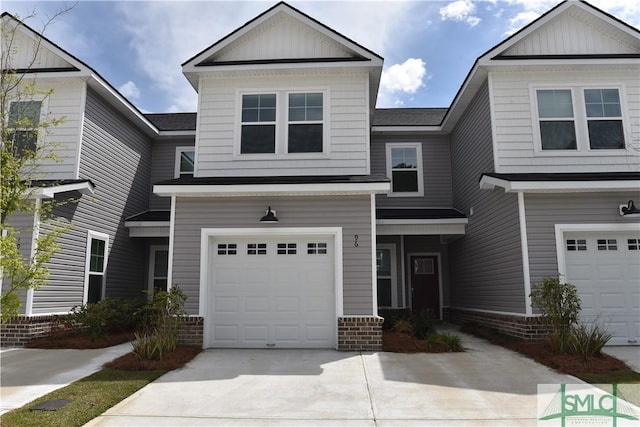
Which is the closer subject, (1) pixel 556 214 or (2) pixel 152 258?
(1) pixel 556 214

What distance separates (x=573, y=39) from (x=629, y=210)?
4.36m

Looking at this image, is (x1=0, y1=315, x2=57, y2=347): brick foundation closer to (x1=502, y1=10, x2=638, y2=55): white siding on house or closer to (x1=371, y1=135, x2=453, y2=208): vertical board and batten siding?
(x1=371, y1=135, x2=453, y2=208): vertical board and batten siding

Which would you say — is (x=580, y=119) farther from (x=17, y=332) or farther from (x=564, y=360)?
(x=17, y=332)

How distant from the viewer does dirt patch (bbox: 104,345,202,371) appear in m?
7.48

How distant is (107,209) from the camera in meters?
12.3

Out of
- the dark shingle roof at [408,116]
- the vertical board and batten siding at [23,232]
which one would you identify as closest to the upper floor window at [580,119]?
the dark shingle roof at [408,116]

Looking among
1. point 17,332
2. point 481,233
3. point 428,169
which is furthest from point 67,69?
point 481,233

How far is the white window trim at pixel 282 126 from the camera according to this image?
10430 mm

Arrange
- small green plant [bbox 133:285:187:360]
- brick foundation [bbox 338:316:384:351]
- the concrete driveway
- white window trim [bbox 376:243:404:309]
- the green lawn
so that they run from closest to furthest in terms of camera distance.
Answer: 1. the green lawn
2. the concrete driveway
3. small green plant [bbox 133:285:187:360]
4. brick foundation [bbox 338:316:384:351]
5. white window trim [bbox 376:243:404:309]

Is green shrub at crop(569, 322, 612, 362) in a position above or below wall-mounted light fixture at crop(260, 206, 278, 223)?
below

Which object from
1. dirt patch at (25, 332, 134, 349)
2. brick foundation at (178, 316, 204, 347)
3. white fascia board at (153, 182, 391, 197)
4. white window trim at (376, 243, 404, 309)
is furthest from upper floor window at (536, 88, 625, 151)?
dirt patch at (25, 332, 134, 349)

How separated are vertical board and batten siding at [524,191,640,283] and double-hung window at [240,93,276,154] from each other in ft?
19.0

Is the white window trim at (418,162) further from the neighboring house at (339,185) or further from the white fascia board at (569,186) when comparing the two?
the white fascia board at (569,186)

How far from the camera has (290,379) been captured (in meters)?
6.91
